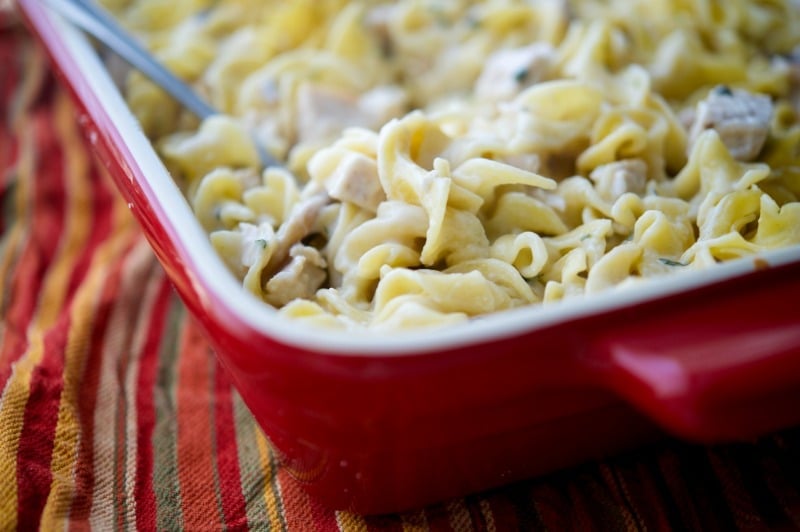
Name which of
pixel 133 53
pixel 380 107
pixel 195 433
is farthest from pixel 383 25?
pixel 195 433

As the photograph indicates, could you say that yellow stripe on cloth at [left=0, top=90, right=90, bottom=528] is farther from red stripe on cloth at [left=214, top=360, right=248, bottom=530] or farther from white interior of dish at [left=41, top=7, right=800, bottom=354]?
white interior of dish at [left=41, top=7, right=800, bottom=354]

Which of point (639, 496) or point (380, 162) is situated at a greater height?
point (380, 162)

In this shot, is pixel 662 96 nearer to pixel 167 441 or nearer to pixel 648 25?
pixel 648 25

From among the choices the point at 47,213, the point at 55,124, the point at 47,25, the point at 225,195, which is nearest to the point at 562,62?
the point at 225,195

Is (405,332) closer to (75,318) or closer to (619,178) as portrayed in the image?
(619,178)

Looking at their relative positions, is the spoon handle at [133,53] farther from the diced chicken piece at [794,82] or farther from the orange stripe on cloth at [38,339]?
the diced chicken piece at [794,82]

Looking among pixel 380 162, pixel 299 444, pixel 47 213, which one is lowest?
pixel 47 213
